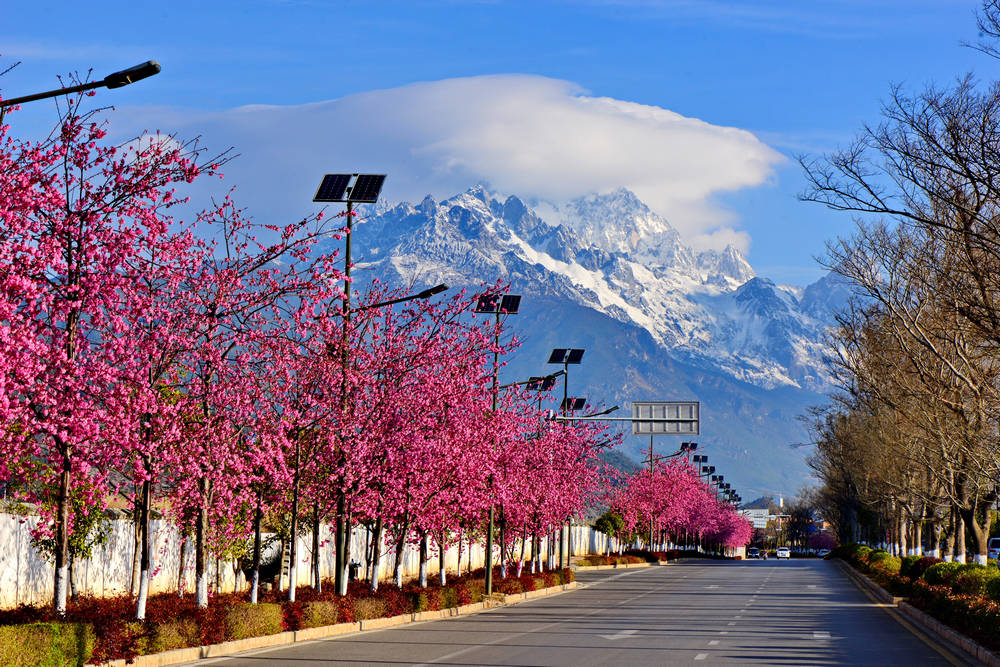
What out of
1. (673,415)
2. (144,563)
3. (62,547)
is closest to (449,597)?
(144,563)

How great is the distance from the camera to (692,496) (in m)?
122

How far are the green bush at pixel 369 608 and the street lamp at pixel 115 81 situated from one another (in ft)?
50.6

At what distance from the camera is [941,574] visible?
34594 millimetres

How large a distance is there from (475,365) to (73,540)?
13.0 metres

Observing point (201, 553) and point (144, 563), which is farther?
point (201, 553)

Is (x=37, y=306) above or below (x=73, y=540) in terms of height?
above

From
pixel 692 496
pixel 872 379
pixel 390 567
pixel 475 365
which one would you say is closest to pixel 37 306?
pixel 475 365

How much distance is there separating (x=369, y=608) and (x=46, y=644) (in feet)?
40.9

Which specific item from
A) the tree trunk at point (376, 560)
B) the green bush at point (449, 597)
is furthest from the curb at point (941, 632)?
the tree trunk at point (376, 560)

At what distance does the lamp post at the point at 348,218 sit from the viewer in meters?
27.3

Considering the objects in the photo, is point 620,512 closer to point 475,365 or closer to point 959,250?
point 475,365

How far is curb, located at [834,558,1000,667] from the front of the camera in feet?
67.3

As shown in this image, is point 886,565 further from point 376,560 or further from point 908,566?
point 376,560

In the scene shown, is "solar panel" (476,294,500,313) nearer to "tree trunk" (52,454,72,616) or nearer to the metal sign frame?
"tree trunk" (52,454,72,616)
